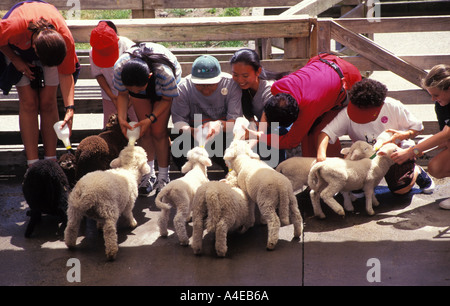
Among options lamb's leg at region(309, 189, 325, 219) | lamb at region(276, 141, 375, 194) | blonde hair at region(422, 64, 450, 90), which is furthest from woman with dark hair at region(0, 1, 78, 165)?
blonde hair at region(422, 64, 450, 90)

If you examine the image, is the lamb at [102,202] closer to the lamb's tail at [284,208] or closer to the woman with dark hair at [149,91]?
the woman with dark hair at [149,91]

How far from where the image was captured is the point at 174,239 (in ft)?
16.1

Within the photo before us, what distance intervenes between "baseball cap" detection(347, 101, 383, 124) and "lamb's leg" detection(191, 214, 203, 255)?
185 centimetres

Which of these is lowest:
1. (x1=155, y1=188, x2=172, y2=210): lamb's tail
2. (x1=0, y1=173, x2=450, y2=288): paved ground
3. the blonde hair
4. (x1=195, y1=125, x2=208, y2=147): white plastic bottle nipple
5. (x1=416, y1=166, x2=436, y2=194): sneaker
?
(x1=0, y1=173, x2=450, y2=288): paved ground

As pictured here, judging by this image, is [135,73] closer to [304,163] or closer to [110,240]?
[110,240]

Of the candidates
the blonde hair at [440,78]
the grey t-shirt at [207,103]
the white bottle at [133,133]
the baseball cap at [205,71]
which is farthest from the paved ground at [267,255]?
the baseball cap at [205,71]

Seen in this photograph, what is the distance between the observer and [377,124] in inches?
213

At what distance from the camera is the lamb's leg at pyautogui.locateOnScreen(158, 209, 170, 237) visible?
15.9 feet

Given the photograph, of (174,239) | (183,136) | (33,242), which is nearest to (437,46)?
(183,136)

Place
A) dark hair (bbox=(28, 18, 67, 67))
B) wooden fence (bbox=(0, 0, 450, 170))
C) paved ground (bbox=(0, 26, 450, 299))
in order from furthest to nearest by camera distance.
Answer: wooden fence (bbox=(0, 0, 450, 170)) → dark hair (bbox=(28, 18, 67, 67)) → paved ground (bbox=(0, 26, 450, 299))

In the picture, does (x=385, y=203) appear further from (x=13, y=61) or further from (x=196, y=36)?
(x=13, y=61)

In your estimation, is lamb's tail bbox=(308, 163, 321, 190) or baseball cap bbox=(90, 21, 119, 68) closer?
lamb's tail bbox=(308, 163, 321, 190)

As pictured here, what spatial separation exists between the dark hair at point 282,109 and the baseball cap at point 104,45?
178 centimetres

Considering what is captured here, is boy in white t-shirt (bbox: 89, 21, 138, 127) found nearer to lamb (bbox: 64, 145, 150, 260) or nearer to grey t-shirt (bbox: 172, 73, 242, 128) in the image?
grey t-shirt (bbox: 172, 73, 242, 128)
